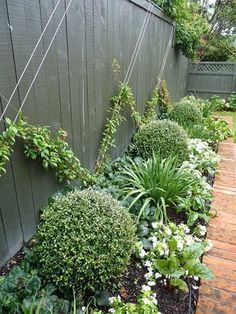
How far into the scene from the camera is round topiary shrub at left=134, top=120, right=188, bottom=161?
302cm

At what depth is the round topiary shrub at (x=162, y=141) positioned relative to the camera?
3.02 m

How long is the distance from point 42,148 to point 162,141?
5.27 feet

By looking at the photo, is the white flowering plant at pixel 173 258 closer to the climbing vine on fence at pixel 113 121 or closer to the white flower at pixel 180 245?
the white flower at pixel 180 245

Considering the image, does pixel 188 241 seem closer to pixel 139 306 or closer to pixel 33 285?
pixel 139 306

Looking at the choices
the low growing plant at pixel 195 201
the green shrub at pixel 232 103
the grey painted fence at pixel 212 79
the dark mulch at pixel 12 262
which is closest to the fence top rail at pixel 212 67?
the grey painted fence at pixel 212 79

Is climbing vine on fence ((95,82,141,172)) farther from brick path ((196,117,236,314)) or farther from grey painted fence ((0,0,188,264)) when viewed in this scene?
brick path ((196,117,236,314))

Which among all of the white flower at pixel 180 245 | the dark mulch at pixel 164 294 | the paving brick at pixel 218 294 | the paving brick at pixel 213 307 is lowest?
the paving brick at pixel 218 294

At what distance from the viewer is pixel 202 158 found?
325 centimetres

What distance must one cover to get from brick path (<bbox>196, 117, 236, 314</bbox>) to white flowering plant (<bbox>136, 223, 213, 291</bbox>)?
106 millimetres

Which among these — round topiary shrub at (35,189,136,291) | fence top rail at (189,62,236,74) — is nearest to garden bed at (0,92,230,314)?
round topiary shrub at (35,189,136,291)

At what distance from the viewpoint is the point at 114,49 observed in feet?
9.28

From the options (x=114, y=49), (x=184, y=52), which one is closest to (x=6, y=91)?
(x=114, y=49)

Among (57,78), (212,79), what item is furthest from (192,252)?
(212,79)

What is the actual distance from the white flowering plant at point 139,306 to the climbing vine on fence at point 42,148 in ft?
2.94
